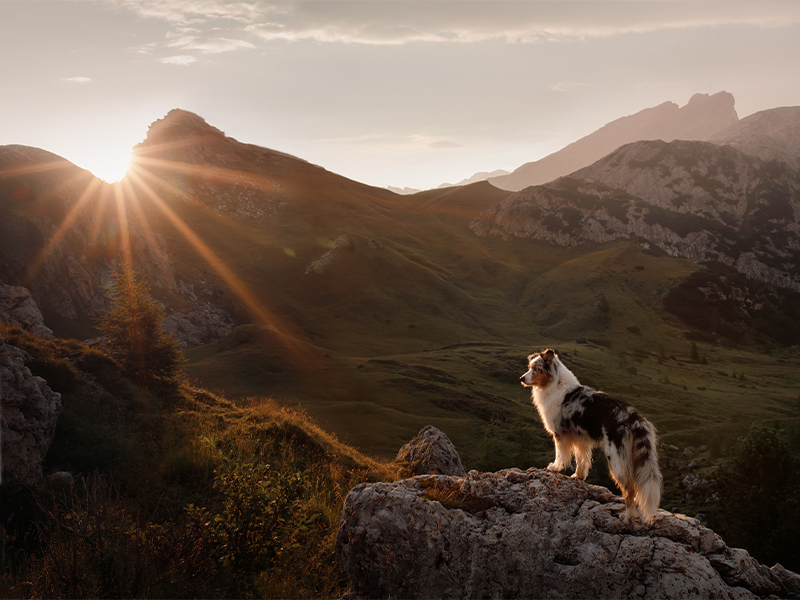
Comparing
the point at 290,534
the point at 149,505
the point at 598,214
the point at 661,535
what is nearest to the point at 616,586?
the point at 661,535

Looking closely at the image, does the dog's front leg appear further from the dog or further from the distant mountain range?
the distant mountain range

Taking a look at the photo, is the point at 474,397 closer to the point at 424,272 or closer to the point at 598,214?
the point at 424,272

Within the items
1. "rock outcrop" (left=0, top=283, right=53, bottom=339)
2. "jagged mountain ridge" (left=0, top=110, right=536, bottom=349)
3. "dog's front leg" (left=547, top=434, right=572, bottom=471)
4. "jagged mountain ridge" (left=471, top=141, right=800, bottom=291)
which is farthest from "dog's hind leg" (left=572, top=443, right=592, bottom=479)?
"jagged mountain ridge" (left=471, top=141, right=800, bottom=291)

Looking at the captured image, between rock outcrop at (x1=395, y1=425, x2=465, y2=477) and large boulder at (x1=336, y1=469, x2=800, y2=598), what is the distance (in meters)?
10.6

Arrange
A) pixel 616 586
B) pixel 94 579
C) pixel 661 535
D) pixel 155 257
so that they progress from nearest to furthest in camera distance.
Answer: pixel 94 579 → pixel 616 586 → pixel 661 535 → pixel 155 257

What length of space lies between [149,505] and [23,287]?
67871 millimetres

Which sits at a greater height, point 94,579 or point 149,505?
point 94,579

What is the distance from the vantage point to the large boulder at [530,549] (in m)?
6.87

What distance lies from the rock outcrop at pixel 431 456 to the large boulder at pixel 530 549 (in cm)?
1062

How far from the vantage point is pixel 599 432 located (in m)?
8.82

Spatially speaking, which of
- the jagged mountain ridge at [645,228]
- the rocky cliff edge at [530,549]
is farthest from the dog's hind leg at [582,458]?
the jagged mountain ridge at [645,228]

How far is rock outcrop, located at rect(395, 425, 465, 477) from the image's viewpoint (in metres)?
19.4

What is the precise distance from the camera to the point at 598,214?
7057 inches

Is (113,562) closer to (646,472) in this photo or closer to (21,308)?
(646,472)
